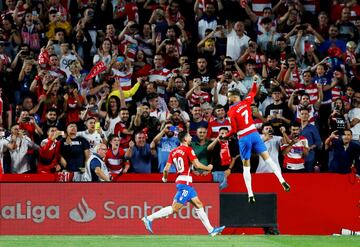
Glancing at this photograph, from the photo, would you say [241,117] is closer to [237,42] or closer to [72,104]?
[72,104]

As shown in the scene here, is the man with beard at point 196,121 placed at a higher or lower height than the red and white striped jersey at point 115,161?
higher

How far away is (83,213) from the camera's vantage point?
2311 centimetres

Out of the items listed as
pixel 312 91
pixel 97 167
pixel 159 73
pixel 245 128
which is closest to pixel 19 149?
pixel 97 167

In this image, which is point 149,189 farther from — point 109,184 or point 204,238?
point 204,238

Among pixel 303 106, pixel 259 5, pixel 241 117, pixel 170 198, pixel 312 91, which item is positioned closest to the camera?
pixel 241 117

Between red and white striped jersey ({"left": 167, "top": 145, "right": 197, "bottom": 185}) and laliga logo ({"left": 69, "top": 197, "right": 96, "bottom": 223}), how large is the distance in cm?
299

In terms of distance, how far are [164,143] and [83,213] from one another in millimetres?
2449

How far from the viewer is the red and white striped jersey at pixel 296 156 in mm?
24147

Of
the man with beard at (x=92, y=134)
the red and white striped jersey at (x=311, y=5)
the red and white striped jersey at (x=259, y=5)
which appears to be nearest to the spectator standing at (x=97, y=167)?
the man with beard at (x=92, y=134)

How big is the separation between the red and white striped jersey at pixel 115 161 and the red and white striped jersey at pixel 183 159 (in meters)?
3.03

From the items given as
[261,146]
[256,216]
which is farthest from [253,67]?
[261,146]

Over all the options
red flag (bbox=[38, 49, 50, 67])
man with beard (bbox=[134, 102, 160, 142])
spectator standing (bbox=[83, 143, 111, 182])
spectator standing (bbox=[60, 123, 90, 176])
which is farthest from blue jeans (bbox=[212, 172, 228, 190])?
red flag (bbox=[38, 49, 50, 67])

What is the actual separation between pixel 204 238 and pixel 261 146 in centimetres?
220

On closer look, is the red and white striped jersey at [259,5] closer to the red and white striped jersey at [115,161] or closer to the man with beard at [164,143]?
the man with beard at [164,143]
